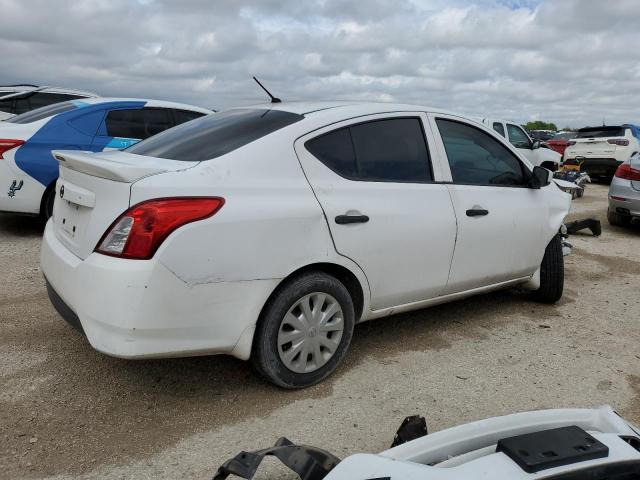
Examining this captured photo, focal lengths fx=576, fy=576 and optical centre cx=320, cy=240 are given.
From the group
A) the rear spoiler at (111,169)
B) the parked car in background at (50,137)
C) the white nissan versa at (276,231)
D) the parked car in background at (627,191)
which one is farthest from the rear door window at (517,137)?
the rear spoiler at (111,169)

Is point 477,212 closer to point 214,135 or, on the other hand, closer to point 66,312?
point 214,135

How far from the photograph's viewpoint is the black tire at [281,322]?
2906mm

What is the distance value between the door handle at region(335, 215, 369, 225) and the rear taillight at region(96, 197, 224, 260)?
0.74m

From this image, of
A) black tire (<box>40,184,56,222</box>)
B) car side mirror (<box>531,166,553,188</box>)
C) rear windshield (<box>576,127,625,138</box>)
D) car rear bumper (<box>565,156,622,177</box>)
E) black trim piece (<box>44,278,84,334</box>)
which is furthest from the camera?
rear windshield (<box>576,127,625,138</box>)

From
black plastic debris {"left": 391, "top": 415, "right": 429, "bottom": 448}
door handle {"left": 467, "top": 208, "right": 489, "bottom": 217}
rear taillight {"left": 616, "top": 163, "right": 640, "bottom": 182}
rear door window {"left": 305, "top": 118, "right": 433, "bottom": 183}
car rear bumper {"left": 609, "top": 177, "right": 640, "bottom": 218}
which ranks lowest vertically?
black plastic debris {"left": 391, "top": 415, "right": 429, "bottom": 448}

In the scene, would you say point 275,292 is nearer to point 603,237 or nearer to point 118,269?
point 118,269

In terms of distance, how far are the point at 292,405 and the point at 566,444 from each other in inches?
61.0

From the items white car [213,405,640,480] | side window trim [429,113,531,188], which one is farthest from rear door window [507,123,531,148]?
white car [213,405,640,480]

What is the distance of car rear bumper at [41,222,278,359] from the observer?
8.29 ft

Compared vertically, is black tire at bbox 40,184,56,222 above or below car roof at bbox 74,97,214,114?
below

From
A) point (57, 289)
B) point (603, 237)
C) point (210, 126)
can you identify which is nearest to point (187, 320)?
point (57, 289)

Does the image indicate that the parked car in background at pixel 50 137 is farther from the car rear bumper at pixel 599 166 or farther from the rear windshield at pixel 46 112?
the car rear bumper at pixel 599 166

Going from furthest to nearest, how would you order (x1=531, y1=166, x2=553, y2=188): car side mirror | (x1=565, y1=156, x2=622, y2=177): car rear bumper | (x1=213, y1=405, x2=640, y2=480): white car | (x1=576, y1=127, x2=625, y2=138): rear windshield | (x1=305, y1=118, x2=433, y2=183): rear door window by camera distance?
(x1=576, y1=127, x2=625, y2=138): rear windshield → (x1=565, y1=156, x2=622, y2=177): car rear bumper → (x1=531, y1=166, x2=553, y2=188): car side mirror → (x1=305, y1=118, x2=433, y2=183): rear door window → (x1=213, y1=405, x2=640, y2=480): white car

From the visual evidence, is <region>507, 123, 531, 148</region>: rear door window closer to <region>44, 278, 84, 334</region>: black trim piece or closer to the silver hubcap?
the silver hubcap
